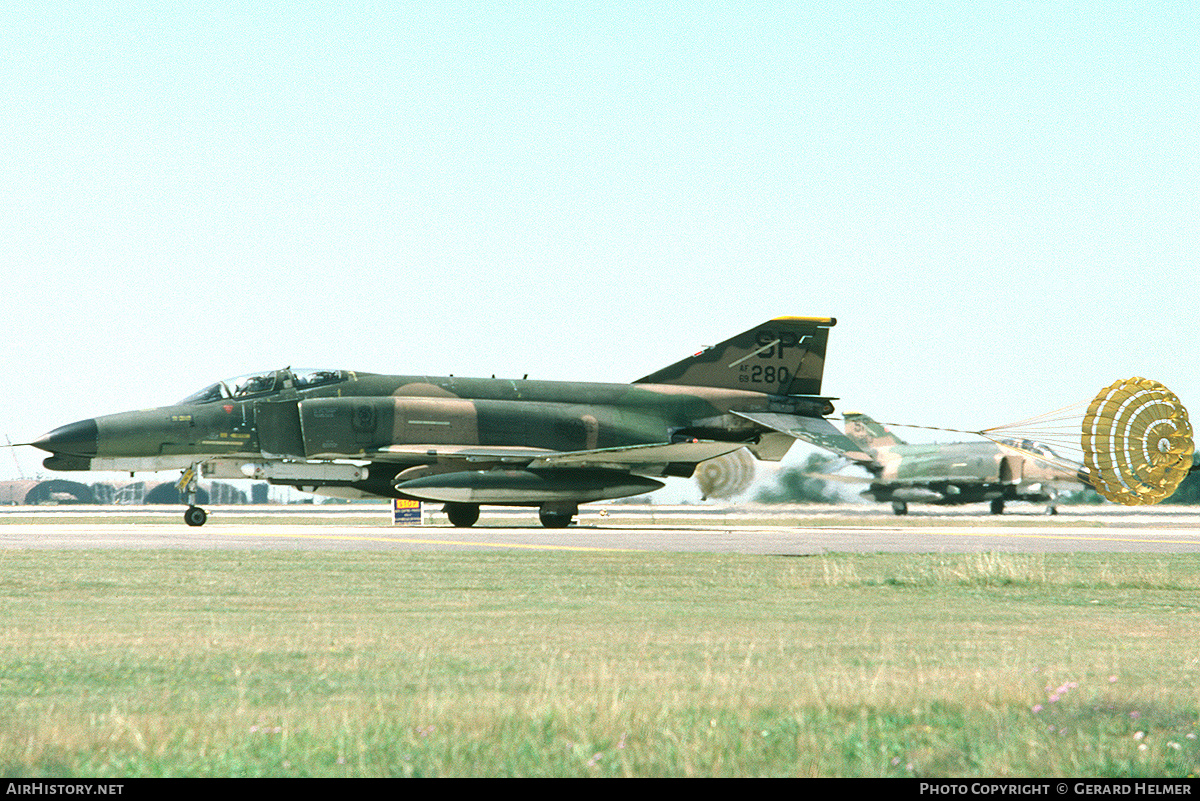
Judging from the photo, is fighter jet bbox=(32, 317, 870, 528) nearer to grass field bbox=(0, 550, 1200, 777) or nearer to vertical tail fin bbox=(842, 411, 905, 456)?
grass field bbox=(0, 550, 1200, 777)

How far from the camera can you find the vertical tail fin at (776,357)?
36.4m

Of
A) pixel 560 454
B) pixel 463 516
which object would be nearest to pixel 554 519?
pixel 560 454

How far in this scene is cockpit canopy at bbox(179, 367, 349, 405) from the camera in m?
32.4

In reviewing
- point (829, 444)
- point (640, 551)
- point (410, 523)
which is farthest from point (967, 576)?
point (410, 523)

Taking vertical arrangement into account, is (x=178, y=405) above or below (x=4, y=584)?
above

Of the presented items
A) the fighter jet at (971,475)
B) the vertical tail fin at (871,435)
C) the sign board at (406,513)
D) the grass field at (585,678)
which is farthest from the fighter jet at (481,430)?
the vertical tail fin at (871,435)

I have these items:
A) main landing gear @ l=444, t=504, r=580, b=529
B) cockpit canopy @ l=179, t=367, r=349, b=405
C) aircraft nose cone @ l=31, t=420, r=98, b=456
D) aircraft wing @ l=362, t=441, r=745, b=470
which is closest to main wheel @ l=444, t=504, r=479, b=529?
main landing gear @ l=444, t=504, r=580, b=529

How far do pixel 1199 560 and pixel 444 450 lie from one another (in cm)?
1883

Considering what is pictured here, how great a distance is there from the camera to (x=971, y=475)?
58.7 metres

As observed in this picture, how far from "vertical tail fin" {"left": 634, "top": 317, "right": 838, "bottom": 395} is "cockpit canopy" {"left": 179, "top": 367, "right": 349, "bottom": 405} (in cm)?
1180

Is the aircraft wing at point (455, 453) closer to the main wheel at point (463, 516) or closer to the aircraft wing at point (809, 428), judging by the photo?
the main wheel at point (463, 516)

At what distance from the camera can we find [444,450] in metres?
33.0

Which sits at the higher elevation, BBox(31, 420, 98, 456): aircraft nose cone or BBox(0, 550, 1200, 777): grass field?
BBox(31, 420, 98, 456): aircraft nose cone
